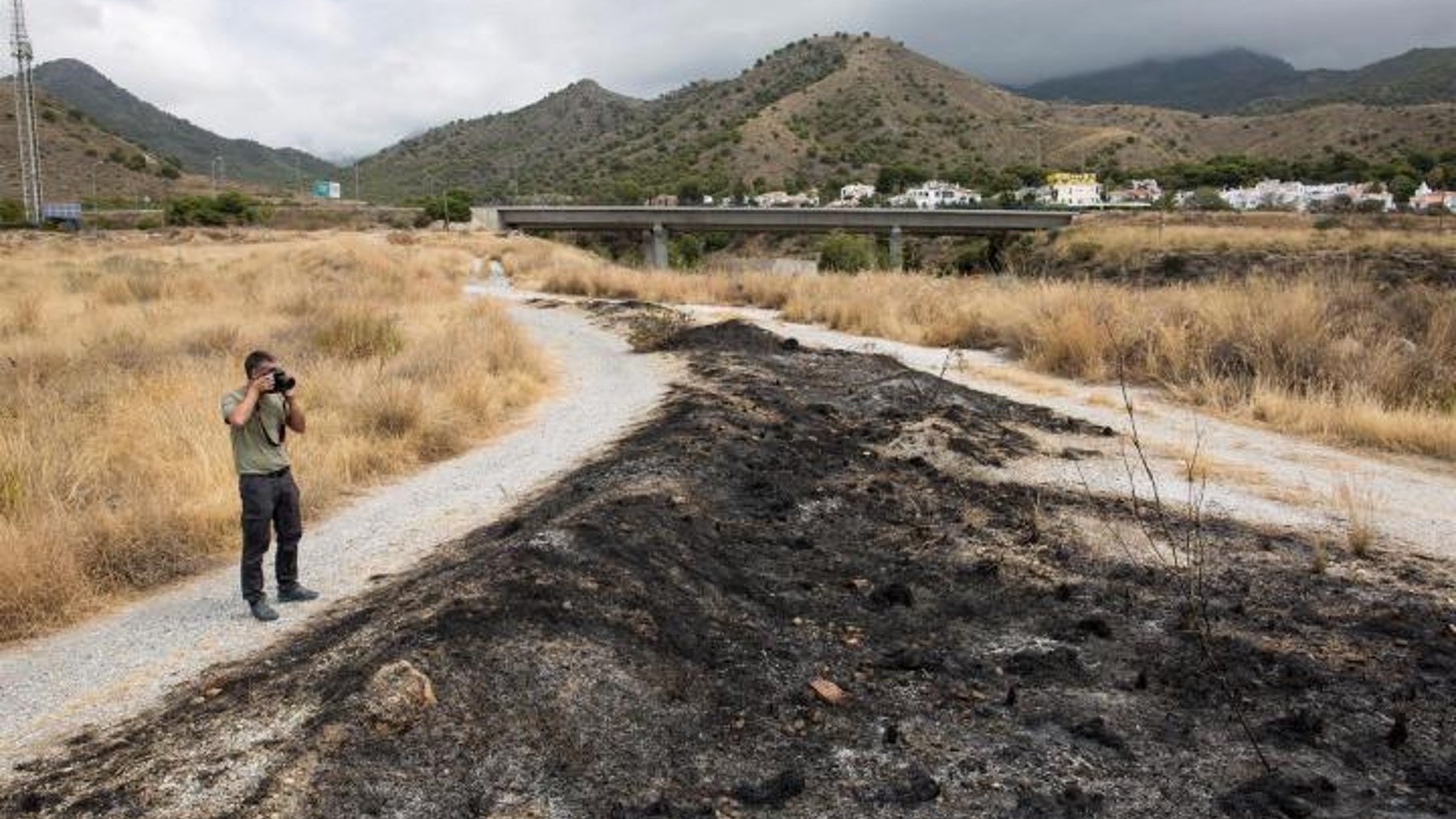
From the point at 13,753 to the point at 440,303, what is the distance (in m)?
22.3

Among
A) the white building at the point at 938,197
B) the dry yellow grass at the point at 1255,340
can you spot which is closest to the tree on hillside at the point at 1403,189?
the white building at the point at 938,197

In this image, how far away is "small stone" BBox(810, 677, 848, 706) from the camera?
181 inches

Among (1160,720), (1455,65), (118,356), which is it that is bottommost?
(1160,720)

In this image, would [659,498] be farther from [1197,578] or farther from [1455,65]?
[1455,65]

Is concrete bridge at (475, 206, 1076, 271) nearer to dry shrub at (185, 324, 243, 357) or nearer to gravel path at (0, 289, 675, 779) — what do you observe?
dry shrub at (185, 324, 243, 357)

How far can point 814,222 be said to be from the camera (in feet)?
246

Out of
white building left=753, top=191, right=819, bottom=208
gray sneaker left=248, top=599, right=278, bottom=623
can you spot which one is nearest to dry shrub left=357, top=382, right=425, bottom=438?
gray sneaker left=248, top=599, right=278, bottom=623

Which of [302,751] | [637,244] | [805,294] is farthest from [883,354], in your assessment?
[637,244]

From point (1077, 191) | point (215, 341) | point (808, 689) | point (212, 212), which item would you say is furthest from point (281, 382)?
point (1077, 191)

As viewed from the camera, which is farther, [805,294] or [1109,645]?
[805,294]

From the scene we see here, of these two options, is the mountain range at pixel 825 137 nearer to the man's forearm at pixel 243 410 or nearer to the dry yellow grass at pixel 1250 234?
the dry yellow grass at pixel 1250 234

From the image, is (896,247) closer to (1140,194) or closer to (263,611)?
(1140,194)

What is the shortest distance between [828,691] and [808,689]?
0.09 meters

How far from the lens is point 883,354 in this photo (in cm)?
1716
